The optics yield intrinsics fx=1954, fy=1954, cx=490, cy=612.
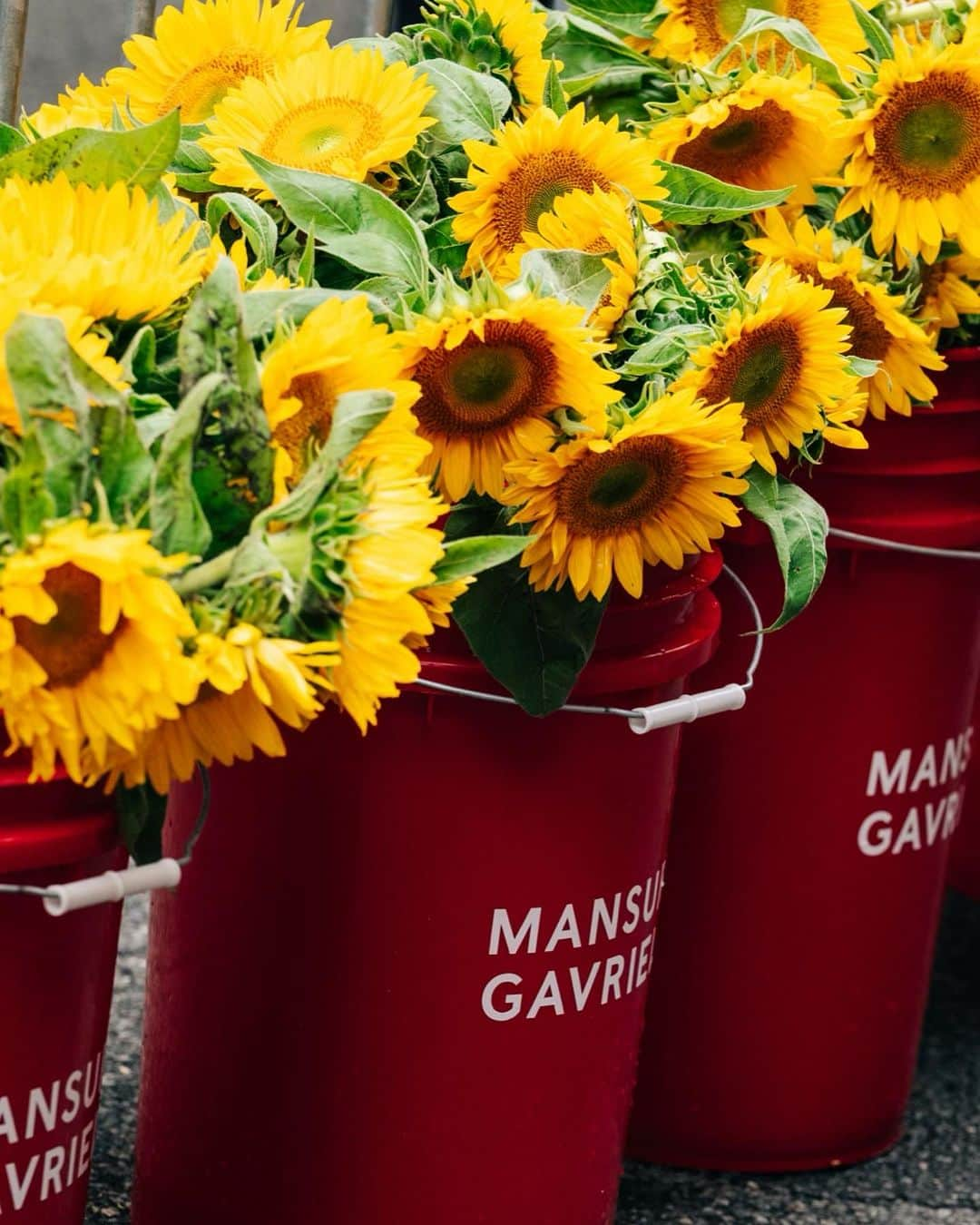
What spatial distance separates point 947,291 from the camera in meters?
1.83

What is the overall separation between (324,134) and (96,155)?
257 mm

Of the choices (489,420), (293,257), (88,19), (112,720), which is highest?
(88,19)

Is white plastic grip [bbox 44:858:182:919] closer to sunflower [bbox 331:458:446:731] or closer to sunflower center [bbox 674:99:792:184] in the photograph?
sunflower [bbox 331:458:446:731]

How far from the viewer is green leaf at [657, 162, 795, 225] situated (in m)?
1.62

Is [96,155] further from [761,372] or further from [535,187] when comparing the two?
[761,372]

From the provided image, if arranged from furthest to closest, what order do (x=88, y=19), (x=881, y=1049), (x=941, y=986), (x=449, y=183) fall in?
(x=88, y=19)
(x=941, y=986)
(x=881, y=1049)
(x=449, y=183)

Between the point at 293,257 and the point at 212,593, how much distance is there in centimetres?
51

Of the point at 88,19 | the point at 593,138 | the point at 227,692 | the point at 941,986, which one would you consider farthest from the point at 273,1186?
the point at 88,19

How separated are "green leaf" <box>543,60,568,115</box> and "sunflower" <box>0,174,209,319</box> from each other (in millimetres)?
430

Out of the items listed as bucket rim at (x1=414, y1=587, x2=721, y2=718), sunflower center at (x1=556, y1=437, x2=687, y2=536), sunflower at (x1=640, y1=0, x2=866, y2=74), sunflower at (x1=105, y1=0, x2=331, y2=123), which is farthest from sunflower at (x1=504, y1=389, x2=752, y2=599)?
sunflower at (x1=640, y1=0, x2=866, y2=74)

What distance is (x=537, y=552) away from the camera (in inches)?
55.4

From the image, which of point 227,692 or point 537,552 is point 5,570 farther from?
point 537,552

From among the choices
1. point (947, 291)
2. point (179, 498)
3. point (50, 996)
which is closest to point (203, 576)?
point (179, 498)

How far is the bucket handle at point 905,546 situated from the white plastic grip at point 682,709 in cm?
34
